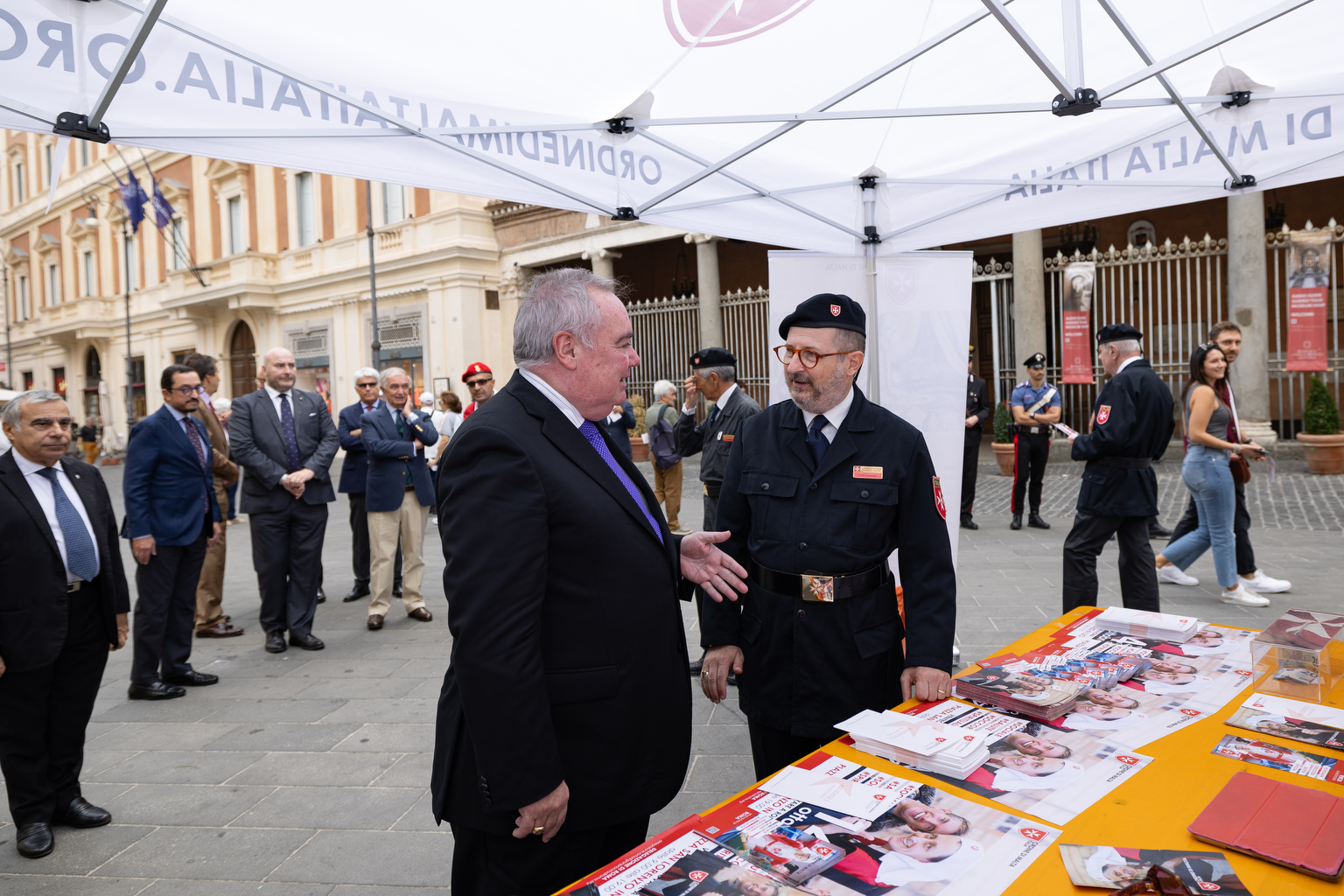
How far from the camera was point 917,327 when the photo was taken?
413 cm

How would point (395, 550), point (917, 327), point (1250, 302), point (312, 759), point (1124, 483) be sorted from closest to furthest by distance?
1. point (312, 759)
2. point (917, 327)
3. point (1124, 483)
4. point (395, 550)
5. point (1250, 302)

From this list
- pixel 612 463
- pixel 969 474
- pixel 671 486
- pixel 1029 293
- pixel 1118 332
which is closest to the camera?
pixel 612 463

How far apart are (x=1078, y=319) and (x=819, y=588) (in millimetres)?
10978

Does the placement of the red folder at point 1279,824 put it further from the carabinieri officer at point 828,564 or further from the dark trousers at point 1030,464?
the dark trousers at point 1030,464

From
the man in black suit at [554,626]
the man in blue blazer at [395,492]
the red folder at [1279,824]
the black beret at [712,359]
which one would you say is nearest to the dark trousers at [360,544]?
the man in blue blazer at [395,492]

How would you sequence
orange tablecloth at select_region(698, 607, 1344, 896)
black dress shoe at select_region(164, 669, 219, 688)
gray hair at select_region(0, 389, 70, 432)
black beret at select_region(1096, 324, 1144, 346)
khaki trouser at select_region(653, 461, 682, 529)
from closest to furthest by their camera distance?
1. orange tablecloth at select_region(698, 607, 1344, 896)
2. gray hair at select_region(0, 389, 70, 432)
3. black beret at select_region(1096, 324, 1144, 346)
4. black dress shoe at select_region(164, 669, 219, 688)
5. khaki trouser at select_region(653, 461, 682, 529)

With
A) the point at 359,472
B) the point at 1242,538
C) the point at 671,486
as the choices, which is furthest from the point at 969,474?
the point at 359,472

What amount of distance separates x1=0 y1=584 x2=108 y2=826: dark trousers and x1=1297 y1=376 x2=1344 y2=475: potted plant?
39.3 feet

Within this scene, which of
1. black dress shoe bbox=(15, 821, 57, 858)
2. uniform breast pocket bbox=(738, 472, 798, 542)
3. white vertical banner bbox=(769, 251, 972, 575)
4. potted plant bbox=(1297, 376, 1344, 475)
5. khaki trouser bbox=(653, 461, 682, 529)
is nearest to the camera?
uniform breast pocket bbox=(738, 472, 798, 542)

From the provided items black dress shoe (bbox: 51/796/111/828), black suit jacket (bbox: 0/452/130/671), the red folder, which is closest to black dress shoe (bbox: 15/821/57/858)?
black dress shoe (bbox: 51/796/111/828)

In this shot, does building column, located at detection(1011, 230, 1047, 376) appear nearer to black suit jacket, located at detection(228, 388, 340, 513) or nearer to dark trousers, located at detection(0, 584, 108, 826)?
black suit jacket, located at detection(228, 388, 340, 513)

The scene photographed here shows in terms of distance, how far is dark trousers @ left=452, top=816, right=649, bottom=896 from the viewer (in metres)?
1.82

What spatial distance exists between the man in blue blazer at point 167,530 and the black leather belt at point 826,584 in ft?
12.8

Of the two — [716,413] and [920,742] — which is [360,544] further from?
[920,742]
